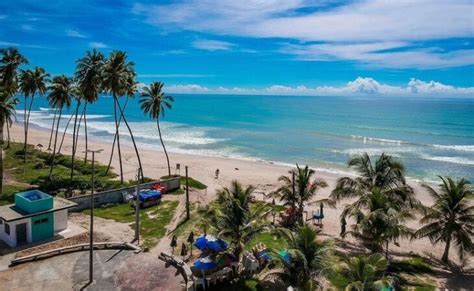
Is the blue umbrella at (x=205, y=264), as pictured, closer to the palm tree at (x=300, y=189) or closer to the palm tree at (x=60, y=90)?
the palm tree at (x=300, y=189)

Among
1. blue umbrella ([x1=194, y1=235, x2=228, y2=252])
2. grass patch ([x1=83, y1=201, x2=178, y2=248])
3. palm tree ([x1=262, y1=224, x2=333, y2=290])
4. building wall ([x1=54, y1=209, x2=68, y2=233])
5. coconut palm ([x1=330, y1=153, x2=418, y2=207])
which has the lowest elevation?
grass patch ([x1=83, y1=201, x2=178, y2=248])

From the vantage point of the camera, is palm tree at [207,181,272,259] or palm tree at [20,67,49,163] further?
palm tree at [20,67,49,163]

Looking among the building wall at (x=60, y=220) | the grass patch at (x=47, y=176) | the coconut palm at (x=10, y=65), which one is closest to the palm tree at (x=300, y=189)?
the building wall at (x=60, y=220)

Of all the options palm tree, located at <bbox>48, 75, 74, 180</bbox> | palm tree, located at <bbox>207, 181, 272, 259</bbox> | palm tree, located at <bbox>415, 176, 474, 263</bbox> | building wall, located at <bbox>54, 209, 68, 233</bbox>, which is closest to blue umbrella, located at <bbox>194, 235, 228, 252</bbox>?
palm tree, located at <bbox>207, 181, 272, 259</bbox>

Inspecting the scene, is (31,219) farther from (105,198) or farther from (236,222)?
(236,222)

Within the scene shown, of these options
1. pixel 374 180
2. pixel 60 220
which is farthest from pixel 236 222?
pixel 60 220

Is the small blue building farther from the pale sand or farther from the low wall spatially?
the pale sand

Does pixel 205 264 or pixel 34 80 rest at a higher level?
pixel 34 80
